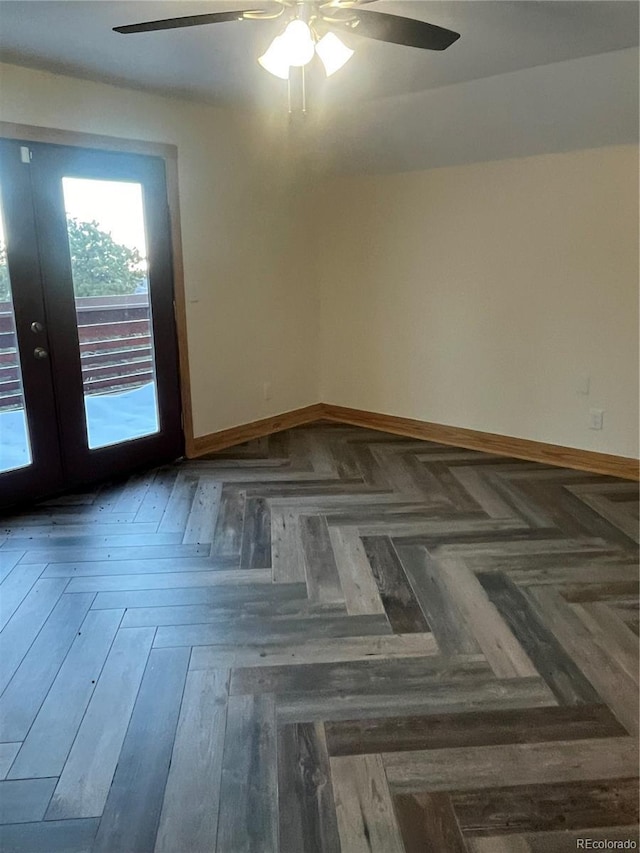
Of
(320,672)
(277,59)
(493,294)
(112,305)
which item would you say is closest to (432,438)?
(493,294)

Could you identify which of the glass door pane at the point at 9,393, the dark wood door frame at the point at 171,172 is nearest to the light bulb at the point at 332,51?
the dark wood door frame at the point at 171,172

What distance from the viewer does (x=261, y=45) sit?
2717mm

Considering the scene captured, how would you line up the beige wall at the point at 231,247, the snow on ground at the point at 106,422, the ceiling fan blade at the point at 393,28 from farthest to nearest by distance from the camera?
the beige wall at the point at 231,247 → the snow on ground at the point at 106,422 → the ceiling fan blade at the point at 393,28

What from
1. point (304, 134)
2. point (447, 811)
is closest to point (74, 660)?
point (447, 811)

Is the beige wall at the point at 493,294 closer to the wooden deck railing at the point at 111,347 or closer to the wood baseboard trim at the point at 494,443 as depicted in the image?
the wood baseboard trim at the point at 494,443

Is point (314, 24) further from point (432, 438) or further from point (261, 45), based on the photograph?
point (432, 438)

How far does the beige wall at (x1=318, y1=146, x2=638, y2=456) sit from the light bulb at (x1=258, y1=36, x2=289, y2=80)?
83.9 inches

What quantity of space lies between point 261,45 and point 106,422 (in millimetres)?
2329

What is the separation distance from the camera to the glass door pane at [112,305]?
353 cm

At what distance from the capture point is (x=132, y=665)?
218 cm

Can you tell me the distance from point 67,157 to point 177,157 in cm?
77

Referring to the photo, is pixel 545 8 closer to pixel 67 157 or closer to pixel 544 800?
pixel 67 157

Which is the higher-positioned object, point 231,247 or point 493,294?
point 231,247

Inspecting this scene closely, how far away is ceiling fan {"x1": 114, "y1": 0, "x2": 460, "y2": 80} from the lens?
2.00 metres
